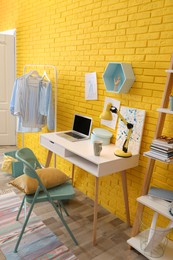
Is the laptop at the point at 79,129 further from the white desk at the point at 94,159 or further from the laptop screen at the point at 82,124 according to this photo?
the white desk at the point at 94,159

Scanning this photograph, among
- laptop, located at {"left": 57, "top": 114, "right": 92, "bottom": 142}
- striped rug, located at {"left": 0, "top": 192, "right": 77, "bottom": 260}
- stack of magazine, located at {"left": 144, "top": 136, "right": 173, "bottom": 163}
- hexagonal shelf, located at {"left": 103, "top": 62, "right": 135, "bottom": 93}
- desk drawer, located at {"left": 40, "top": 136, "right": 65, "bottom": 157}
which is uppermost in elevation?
hexagonal shelf, located at {"left": 103, "top": 62, "right": 135, "bottom": 93}

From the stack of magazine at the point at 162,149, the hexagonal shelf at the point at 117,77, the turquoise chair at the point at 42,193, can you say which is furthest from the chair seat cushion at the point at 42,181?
the hexagonal shelf at the point at 117,77

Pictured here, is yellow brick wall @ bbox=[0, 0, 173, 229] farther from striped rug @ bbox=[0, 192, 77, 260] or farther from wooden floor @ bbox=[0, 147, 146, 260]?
Result: striped rug @ bbox=[0, 192, 77, 260]

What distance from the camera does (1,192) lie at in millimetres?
2906

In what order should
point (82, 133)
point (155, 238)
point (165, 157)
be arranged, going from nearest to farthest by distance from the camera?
point (165, 157)
point (155, 238)
point (82, 133)

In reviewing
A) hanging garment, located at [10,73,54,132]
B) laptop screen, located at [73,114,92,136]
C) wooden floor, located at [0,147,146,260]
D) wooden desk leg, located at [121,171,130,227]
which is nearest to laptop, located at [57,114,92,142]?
laptop screen, located at [73,114,92,136]

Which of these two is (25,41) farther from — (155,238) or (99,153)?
(155,238)

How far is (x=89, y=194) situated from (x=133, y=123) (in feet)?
3.79

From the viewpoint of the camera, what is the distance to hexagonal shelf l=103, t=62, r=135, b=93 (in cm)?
215

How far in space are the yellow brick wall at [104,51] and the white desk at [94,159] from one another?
0.51ft

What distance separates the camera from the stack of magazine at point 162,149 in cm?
171

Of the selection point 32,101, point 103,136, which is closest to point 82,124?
point 103,136

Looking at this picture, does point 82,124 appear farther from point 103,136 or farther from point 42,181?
point 42,181

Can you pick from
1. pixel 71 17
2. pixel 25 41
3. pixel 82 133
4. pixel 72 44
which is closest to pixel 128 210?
pixel 82 133
